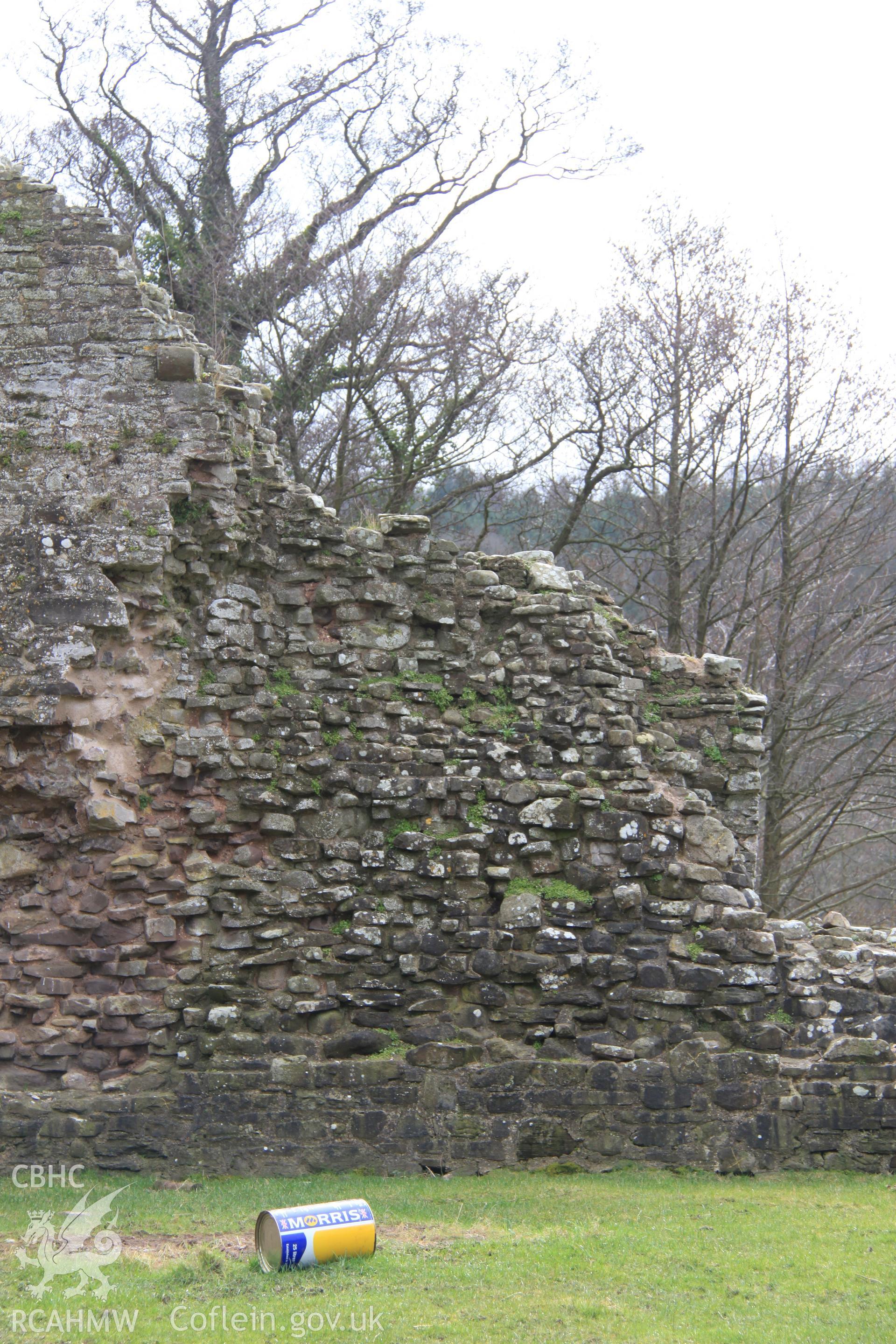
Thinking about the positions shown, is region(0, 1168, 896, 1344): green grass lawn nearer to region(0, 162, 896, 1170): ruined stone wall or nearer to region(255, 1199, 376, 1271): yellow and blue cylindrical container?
region(255, 1199, 376, 1271): yellow and blue cylindrical container

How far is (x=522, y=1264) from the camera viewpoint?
5996 millimetres

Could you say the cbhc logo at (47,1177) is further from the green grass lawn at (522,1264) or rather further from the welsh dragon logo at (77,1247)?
the welsh dragon logo at (77,1247)

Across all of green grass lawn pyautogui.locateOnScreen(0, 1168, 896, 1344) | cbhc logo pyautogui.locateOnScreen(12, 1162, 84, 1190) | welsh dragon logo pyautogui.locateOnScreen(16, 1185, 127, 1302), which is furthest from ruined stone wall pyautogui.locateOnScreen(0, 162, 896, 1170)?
welsh dragon logo pyautogui.locateOnScreen(16, 1185, 127, 1302)

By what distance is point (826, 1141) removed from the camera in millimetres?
8078

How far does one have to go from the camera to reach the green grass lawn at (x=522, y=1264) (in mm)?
5121

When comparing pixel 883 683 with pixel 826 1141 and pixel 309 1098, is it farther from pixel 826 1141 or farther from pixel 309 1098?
pixel 309 1098

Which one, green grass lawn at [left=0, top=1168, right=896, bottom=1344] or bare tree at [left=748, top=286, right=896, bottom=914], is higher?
bare tree at [left=748, top=286, right=896, bottom=914]

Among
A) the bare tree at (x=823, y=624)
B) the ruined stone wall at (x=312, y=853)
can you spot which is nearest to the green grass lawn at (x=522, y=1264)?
the ruined stone wall at (x=312, y=853)

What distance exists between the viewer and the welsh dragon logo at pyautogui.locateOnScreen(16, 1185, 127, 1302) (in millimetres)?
5441

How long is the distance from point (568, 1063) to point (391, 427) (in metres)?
12.3

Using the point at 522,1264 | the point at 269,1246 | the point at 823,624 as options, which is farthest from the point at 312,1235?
the point at 823,624

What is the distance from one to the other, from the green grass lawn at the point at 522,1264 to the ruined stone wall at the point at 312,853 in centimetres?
45

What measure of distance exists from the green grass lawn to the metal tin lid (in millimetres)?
49

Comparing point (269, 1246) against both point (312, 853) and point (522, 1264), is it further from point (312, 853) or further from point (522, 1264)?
point (312, 853)
